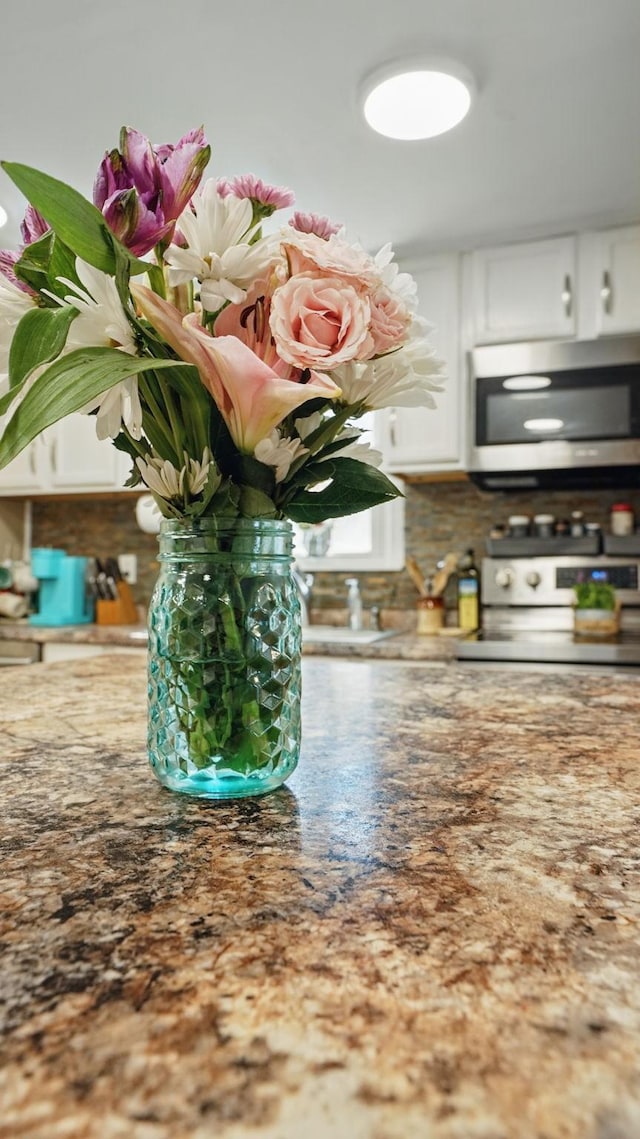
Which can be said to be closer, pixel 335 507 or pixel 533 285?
pixel 335 507

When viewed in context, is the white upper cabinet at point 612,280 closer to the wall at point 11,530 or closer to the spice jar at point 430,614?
the spice jar at point 430,614

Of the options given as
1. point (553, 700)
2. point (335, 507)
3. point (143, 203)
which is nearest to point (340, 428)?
point (335, 507)

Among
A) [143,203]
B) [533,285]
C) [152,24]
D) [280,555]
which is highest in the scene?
[152,24]

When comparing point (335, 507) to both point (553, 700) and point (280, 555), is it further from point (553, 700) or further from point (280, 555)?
point (553, 700)

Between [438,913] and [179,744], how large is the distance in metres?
0.27

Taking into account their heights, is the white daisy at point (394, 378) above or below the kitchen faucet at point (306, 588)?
above

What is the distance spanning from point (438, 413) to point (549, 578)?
78 cm

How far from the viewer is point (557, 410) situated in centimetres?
267

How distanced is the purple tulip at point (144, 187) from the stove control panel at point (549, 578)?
8.57ft

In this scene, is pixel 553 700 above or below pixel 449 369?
below

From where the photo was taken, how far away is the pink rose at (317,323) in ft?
1.69

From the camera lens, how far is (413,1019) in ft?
1.03

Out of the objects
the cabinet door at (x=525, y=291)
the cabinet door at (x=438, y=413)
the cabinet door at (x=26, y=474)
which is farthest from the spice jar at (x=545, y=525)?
the cabinet door at (x=26, y=474)

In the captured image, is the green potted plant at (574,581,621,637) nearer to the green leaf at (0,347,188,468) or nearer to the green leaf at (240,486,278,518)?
the green leaf at (240,486,278,518)
